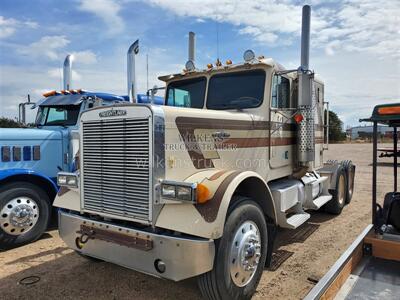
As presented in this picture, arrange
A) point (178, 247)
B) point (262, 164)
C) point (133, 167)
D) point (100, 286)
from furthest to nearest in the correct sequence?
point (262, 164), point (100, 286), point (133, 167), point (178, 247)

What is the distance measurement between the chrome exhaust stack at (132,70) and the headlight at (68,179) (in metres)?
1.98

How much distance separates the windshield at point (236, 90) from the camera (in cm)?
460

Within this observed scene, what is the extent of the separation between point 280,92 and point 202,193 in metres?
2.52

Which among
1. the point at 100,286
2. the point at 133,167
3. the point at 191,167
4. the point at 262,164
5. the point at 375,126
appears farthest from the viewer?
the point at 262,164

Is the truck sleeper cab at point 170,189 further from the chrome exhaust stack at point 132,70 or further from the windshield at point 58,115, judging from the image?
the windshield at point 58,115

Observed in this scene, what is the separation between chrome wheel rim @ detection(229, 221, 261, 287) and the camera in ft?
10.5

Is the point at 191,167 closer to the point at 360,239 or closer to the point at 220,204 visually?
the point at 220,204

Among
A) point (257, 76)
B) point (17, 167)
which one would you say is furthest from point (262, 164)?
point (17, 167)

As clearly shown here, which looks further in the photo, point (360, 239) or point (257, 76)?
point (257, 76)

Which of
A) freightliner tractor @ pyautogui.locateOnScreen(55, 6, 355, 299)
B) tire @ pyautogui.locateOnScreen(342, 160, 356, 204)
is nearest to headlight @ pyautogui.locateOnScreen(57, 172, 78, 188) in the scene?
freightliner tractor @ pyautogui.locateOnScreen(55, 6, 355, 299)

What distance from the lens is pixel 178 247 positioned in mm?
2883

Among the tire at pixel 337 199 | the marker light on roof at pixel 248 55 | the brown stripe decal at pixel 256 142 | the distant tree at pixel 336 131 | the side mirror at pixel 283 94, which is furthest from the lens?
the distant tree at pixel 336 131

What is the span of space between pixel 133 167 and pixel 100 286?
5.12 ft

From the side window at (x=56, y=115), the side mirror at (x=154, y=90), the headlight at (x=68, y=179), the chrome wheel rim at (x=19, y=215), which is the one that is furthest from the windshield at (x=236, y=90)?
the side window at (x=56, y=115)
